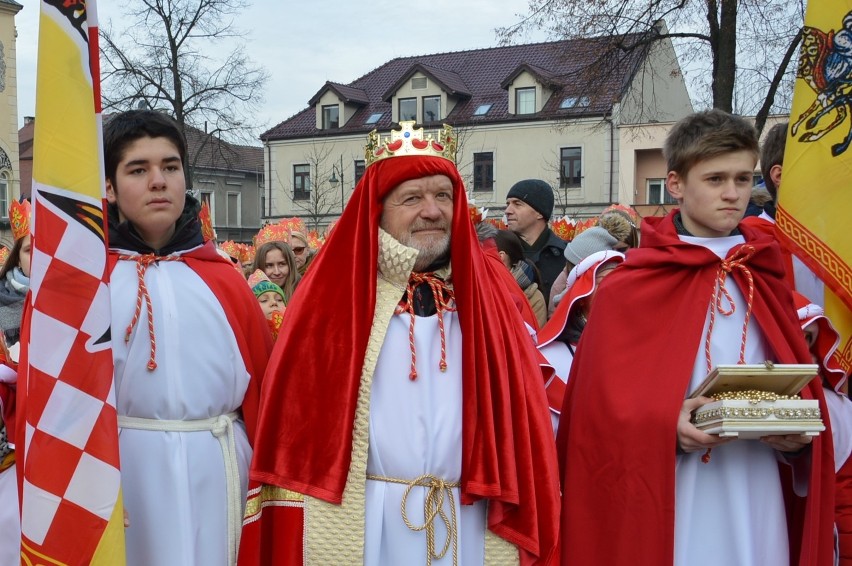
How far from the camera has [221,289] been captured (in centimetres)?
348

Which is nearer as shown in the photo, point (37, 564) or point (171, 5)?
point (37, 564)

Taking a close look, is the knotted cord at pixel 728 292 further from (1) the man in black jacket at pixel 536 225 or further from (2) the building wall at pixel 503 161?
(2) the building wall at pixel 503 161

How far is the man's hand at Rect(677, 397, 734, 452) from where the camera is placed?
3.11 m

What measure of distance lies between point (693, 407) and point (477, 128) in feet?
121

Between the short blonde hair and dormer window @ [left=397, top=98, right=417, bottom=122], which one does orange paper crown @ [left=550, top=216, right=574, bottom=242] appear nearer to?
the short blonde hair

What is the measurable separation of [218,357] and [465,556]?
1.14m

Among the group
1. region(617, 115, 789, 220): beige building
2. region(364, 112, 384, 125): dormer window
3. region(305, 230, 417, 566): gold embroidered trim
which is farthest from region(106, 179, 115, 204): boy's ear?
region(364, 112, 384, 125): dormer window

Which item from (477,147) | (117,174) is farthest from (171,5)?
(117,174)

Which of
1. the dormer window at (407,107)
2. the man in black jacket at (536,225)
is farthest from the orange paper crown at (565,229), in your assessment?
the dormer window at (407,107)

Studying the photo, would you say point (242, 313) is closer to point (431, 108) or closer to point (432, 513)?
point (432, 513)

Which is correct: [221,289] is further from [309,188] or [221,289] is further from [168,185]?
[309,188]

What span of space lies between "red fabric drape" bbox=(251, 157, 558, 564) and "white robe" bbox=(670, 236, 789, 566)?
1.75 feet

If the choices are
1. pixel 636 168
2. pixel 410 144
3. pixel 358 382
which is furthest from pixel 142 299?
pixel 636 168

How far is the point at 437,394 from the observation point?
10.5 ft
